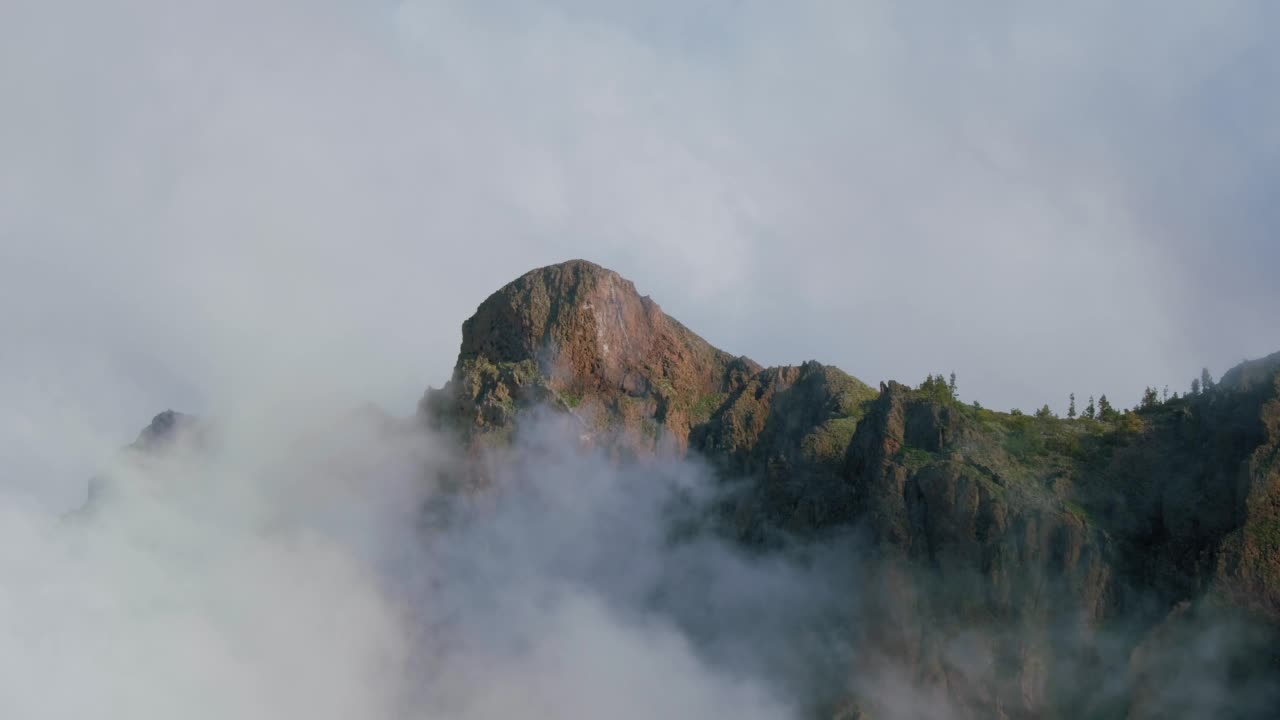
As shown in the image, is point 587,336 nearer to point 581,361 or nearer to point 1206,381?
point 581,361

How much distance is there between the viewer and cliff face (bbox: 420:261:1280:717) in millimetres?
64688

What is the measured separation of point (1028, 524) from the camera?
67.8m

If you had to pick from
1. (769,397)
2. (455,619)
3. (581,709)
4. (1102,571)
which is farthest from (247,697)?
(1102,571)

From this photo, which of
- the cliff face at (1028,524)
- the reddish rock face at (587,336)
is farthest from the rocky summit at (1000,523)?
the reddish rock face at (587,336)

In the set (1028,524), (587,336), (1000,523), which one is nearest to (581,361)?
A: (587,336)

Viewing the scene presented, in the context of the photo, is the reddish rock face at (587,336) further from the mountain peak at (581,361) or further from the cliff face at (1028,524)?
the cliff face at (1028,524)

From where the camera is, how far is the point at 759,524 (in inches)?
3145

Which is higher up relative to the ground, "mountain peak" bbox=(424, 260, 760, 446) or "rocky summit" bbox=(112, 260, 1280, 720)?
"mountain peak" bbox=(424, 260, 760, 446)

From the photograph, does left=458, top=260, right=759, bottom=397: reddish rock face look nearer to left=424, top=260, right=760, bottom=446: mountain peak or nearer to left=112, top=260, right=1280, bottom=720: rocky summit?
left=424, top=260, right=760, bottom=446: mountain peak

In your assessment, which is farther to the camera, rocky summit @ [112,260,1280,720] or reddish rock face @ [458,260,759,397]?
reddish rock face @ [458,260,759,397]

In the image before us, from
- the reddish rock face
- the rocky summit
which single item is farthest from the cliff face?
the reddish rock face

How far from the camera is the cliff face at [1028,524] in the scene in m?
64.7

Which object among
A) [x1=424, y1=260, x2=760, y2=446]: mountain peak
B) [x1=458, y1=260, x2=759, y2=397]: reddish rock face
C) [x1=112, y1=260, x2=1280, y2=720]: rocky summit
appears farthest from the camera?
[x1=458, y1=260, x2=759, y2=397]: reddish rock face

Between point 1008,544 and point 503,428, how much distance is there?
31949mm
